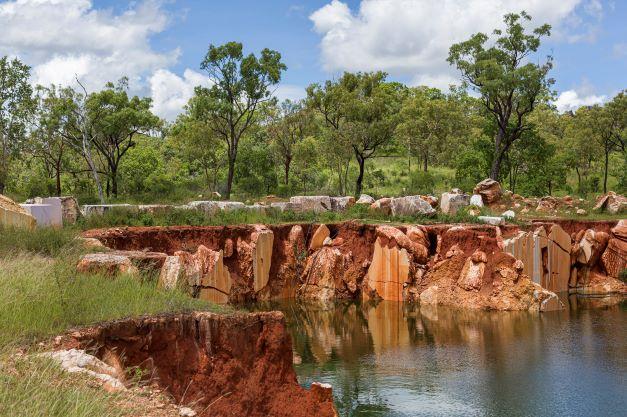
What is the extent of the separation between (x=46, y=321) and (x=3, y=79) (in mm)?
30160

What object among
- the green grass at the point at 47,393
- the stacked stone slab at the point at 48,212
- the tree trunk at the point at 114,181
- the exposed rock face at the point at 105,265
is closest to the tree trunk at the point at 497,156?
the tree trunk at the point at 114,181

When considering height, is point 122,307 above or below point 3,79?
below

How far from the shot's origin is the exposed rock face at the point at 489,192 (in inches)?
1282

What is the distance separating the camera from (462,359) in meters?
16.8

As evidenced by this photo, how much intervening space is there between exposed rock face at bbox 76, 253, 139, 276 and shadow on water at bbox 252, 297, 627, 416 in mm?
4896

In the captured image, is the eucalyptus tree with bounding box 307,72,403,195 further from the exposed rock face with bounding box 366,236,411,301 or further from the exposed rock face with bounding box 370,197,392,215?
the exposed rock face with bounding box 366,236,411,301

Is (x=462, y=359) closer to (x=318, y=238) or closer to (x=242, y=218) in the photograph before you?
(x=318, y=238)

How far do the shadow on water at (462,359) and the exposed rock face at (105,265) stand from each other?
4.90 metres

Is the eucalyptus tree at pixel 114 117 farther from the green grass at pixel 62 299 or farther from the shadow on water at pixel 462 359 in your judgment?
the green grass at pixel 62 299

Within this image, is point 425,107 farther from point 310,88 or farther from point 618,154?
point 618,154

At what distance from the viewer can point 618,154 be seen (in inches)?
2068

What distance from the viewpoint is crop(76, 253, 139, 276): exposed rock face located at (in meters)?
11.7

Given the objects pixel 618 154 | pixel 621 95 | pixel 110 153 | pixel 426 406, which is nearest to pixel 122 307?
pixel 426 406

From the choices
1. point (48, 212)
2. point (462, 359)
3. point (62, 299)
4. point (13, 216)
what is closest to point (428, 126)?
point (48, 212)
